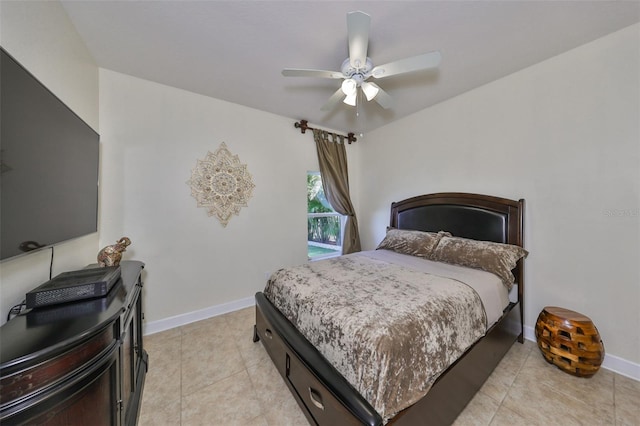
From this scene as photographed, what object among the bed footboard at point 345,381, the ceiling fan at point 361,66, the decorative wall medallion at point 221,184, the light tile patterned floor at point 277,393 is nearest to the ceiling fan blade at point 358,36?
the ceiling fan at point 361,66

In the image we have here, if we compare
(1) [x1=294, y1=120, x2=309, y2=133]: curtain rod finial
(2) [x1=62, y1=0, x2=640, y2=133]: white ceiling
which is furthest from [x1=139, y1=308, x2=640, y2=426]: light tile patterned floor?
(1) [x1=294, y1=120, x2=309, y2=133]: curtain rod finial

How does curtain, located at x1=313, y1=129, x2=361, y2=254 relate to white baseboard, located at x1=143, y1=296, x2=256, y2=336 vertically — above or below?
above

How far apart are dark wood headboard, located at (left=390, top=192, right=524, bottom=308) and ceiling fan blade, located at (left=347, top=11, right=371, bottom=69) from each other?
1.96m

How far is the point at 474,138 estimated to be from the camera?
2578 mm

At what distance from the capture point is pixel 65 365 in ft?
2.41

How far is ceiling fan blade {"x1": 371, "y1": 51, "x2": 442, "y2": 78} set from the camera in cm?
160

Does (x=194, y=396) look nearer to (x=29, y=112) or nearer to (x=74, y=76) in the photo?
(x=29, y=112)

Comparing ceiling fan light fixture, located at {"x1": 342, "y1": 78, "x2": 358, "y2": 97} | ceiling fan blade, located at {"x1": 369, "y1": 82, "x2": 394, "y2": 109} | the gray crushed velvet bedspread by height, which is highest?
ceiling fan blade, located at {"x1": 369, "y1": 82, "x2": 394, "y2": 109}

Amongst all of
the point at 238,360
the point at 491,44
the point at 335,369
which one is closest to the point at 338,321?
the point at 335,369

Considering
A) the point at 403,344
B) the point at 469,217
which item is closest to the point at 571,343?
the point at 469,217

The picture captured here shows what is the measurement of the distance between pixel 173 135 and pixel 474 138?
11.5ft

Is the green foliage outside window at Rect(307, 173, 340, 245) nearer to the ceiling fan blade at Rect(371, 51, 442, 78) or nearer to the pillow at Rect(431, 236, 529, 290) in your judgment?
the pillow at Rect(431, 236, 529, 290)

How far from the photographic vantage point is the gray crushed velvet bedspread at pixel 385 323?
1.04 metres

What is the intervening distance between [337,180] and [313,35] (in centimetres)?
217
